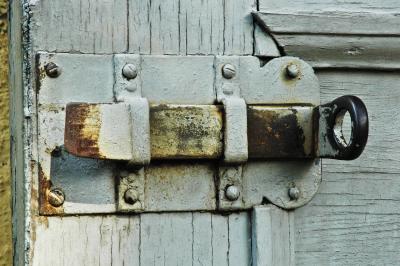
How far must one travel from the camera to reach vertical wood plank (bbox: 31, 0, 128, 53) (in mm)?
1164

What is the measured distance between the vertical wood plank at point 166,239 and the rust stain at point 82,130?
0.45 ft

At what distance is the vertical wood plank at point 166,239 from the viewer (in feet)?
3.94

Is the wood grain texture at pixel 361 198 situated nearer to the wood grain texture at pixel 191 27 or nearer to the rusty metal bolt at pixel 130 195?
the wood grain texture at pixel 191 27

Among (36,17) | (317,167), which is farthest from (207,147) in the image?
(36,17)

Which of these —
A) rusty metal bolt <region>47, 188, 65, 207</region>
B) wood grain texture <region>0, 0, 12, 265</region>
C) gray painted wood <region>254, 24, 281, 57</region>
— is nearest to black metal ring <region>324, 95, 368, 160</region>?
gray painted wood <region>254, 24, 281, 57</region>

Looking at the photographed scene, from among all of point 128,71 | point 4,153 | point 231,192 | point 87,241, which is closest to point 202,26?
point 128,71

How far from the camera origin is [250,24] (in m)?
1.25

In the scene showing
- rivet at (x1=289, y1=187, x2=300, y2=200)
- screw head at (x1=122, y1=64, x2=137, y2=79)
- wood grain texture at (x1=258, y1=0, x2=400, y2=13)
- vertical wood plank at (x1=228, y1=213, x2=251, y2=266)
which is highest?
wood grain texture at (x1=258, y1=0, x2=400, y2=13)

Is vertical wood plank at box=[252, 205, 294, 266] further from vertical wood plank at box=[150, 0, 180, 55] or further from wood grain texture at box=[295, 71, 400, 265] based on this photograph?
vertical wood plank at box=[150, 0, 180, 55]

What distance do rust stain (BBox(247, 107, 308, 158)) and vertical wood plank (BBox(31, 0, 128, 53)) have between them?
208mm

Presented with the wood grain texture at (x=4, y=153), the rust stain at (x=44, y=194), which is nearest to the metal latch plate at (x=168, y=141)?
the rust stain at (x=44, y=194)

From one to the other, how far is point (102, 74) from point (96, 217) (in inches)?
7.5

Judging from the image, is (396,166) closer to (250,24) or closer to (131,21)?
(250,24)

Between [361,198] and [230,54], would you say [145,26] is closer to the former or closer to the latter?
[230,54]
